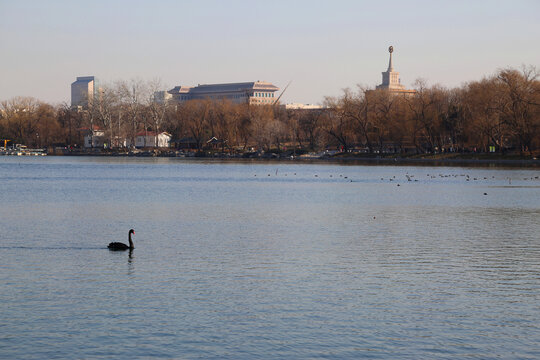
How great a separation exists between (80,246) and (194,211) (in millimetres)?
13390

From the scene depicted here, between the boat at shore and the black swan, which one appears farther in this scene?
the boat at shore

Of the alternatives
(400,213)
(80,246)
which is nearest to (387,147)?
(400,213)

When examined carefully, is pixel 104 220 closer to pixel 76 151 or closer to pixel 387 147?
pixel 387 147

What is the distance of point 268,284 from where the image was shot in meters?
18.9

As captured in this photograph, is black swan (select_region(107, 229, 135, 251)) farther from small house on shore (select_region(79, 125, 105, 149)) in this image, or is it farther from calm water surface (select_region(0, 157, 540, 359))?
small house on shore (select_region(79, 125, 105, 149))

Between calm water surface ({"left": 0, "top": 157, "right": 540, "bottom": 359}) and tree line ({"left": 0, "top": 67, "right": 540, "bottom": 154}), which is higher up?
tree line ({"left": 0, "top": 67, "right": 540, "bottom": 154})

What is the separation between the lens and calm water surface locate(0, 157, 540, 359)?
1394 centimetres

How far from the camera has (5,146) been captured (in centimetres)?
16900

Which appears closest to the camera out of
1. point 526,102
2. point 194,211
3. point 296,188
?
point 194,211

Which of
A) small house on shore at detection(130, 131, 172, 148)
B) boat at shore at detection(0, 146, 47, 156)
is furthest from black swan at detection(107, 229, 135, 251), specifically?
small house on shore at detection(130, 131, 172, 148)

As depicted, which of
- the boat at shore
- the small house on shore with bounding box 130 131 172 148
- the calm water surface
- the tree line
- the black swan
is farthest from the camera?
the small house on shore with bounding box 130 131 172 148

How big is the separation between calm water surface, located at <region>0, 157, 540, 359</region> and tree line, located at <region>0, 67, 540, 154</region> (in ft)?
227

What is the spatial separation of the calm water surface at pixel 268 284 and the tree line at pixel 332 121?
69.2 meters

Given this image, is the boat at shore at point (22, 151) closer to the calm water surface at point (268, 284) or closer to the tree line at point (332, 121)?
the tree line at point (332, 121)
